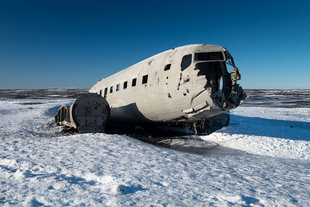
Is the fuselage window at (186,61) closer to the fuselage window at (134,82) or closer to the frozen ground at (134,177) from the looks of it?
the fuselage window at (134,82)

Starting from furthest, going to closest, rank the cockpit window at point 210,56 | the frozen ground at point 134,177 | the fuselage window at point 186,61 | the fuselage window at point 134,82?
the fuselage window at point 134,82 < the cockpit window at point 210,56 < the fuselage window at point 186,61 < the frozen ground at point 134,177

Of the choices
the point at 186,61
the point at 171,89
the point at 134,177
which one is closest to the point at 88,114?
the point at 171,89

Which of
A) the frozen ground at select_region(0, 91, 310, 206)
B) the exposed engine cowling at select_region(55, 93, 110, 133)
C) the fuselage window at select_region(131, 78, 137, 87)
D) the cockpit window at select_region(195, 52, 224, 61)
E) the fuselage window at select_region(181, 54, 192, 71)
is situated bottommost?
the frozen ground at select_region(0, 91, 310, 206)

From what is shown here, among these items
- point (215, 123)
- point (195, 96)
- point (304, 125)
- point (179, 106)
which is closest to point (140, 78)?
point (179, 106)

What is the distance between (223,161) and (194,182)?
2721mm

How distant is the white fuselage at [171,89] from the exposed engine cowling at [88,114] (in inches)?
63.2

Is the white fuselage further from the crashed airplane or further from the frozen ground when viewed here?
the frozen ground

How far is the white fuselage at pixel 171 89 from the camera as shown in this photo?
8984mm

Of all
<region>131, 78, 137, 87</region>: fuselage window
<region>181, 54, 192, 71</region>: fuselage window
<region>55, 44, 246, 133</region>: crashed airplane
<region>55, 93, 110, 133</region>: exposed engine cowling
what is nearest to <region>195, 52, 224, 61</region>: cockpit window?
<region>55, 44, 246, 133</region>: crashed airplane

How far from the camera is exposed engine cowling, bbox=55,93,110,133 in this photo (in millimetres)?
11867

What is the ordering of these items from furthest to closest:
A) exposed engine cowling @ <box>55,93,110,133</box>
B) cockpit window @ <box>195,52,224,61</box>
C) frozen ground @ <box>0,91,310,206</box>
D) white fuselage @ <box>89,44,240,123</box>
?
1. exposed engine cowling @ <box>55,93,110,133</box>
2. cockpit window @ <box>195,52,224,61</box>
3. white fuselage @ <box>89,44,240,123</box>
4. frozen ground @ <box>0,91,310,206</box>

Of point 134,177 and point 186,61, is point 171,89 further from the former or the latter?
point 134,177

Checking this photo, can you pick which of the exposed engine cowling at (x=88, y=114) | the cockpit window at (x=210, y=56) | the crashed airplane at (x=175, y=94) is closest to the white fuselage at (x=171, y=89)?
the crashed airplane at (x=175, y=94)

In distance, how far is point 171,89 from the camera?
9672mm
